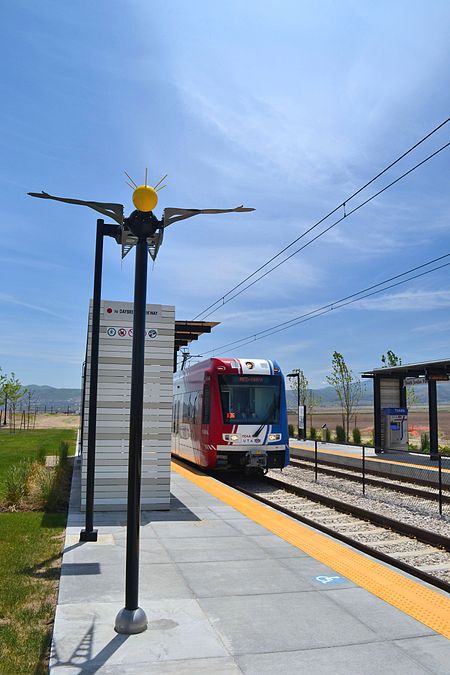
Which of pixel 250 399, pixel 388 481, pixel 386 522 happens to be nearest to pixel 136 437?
pixel 386 522

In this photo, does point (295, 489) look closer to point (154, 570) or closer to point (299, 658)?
point (154, 570)

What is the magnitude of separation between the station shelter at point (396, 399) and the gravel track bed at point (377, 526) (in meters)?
8.15

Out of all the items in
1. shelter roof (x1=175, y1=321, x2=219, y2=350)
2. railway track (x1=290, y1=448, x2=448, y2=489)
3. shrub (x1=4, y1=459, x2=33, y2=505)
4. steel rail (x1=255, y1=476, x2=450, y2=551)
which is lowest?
steel rail (x1=255, y1=476, x2=450, y2=551)

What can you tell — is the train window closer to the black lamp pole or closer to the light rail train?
the light rail train

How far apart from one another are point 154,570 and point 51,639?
200cm

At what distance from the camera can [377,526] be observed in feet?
33.6

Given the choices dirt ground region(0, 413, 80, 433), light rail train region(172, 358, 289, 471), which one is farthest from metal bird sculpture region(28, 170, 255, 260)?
dirt ground region(0, 413, 80, 433)

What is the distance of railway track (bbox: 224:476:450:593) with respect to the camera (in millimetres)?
7402

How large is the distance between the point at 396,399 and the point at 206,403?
12.0 metres

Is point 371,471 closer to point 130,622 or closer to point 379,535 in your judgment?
point 379,535

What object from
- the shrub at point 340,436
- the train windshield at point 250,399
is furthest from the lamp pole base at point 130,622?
the shrub at point 340,436

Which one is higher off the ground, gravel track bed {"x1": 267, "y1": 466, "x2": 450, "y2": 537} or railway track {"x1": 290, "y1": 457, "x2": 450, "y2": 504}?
railway track {"x1": 290, "y1": 457, "x2": 450, "y2": 504}

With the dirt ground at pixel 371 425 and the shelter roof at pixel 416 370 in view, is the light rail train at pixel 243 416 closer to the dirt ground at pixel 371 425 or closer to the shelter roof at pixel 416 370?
the shelter roof at pixel 416 370

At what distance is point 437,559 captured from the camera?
811cm
